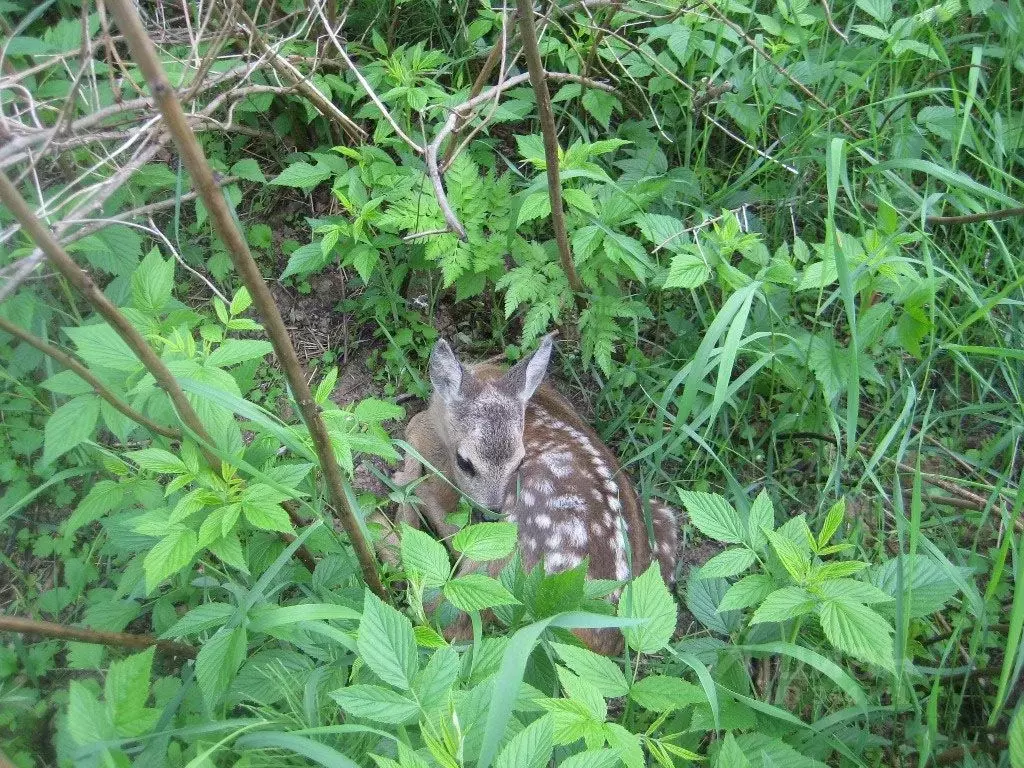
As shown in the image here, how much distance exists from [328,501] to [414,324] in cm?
150

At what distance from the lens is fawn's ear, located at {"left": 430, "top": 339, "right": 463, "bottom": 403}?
348cm

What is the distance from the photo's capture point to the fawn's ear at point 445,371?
11.4 ft

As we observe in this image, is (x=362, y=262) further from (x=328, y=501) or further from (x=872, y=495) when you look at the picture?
(x=872, y=495)

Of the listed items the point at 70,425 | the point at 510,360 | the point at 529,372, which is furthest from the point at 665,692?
the point at 510,360

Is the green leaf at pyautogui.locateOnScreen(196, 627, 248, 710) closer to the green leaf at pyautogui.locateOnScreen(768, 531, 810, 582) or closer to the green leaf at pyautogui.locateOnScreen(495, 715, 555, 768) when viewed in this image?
the green leaf at pyautogui.locateOnScreen(495, 715, 555, 768)

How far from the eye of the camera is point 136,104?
95.0 inches

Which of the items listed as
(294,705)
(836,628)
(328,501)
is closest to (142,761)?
(294,705)

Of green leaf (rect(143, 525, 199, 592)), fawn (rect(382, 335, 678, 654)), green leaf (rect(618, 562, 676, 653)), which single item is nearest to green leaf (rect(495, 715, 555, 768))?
green leaf (rect(618, 562, 676, 653))

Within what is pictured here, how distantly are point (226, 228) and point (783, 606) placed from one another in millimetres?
1598

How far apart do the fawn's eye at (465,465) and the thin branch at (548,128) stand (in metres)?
0.95

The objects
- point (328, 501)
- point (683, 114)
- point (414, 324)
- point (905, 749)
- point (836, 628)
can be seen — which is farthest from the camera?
point (414, 324)

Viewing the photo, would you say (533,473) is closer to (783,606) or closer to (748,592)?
(748,592)

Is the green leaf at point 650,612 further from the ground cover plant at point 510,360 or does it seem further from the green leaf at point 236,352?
the green leaf at point 236,352

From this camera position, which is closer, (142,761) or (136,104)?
(142,761)
